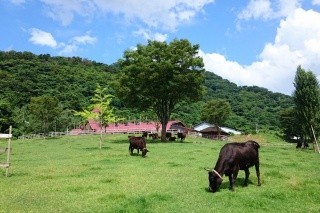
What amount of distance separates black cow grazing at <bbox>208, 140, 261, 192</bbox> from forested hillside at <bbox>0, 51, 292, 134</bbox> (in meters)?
60.5

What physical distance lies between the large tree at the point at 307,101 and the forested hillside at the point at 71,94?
33443mm

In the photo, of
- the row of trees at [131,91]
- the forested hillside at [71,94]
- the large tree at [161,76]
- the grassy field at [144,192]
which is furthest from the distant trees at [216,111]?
the grassy field at [144,192]

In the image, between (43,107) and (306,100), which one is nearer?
(306,100)

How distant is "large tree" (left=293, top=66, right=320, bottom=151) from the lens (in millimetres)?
50406

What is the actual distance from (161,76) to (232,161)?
36.8 meters

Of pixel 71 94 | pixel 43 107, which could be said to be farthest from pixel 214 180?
pixel 71 94

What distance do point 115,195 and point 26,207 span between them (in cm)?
324

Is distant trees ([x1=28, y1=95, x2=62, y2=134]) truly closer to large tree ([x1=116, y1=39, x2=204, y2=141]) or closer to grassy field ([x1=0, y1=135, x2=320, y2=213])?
large tree ([x1=116, y1=39, x2=204, y2=141])

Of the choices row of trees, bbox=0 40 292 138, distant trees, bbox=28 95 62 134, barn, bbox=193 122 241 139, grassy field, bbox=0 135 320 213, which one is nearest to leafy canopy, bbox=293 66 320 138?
row of trees, bbox=0 40 292 138

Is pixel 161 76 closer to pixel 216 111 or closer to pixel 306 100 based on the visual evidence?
pixel 306 100

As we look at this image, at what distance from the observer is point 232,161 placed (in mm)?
15625

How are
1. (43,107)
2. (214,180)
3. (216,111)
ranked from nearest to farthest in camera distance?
(214,180), (43,107), (216,111)

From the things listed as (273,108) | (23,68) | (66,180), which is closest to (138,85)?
(66,180)

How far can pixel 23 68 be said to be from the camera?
5413 inches
